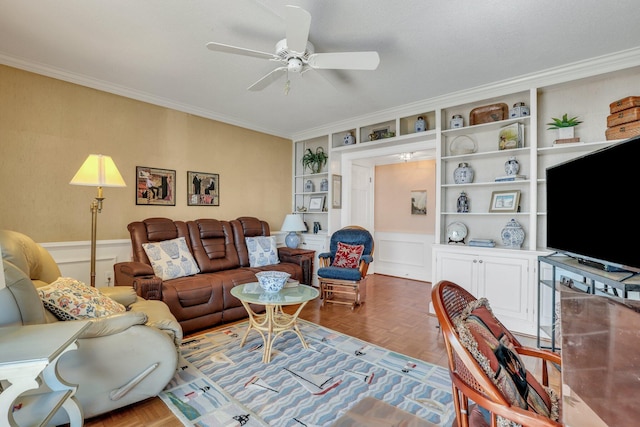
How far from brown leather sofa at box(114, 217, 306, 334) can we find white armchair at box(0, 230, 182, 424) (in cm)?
96

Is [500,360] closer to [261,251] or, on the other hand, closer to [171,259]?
[171,259]

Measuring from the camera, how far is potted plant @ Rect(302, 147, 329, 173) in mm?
5074

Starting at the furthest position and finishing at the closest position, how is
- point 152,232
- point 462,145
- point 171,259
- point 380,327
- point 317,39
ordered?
point 462,145, point 152,232, point 171,259, point 380,327, point 317,39

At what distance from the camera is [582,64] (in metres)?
2.72

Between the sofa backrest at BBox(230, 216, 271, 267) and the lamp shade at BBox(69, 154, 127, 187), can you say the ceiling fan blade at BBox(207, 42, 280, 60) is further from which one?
the sofa backrest at BBox(230, 216, 271, 267)

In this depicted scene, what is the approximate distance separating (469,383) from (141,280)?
9.14ft

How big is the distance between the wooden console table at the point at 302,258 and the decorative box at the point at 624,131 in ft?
11.5

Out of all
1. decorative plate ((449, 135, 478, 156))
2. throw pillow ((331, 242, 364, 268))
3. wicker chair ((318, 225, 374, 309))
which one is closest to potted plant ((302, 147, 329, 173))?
wicker chair ((318, 225, 374, 309))

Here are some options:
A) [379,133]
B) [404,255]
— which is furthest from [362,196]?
[379,133]

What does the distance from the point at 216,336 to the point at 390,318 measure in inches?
76.0

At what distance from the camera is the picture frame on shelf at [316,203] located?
511 cm

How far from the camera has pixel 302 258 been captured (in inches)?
167

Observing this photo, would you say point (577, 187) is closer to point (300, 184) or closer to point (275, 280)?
point (275, 280)

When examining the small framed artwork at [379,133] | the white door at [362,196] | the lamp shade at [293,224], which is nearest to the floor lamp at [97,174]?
the lamp shade at [293,224]
